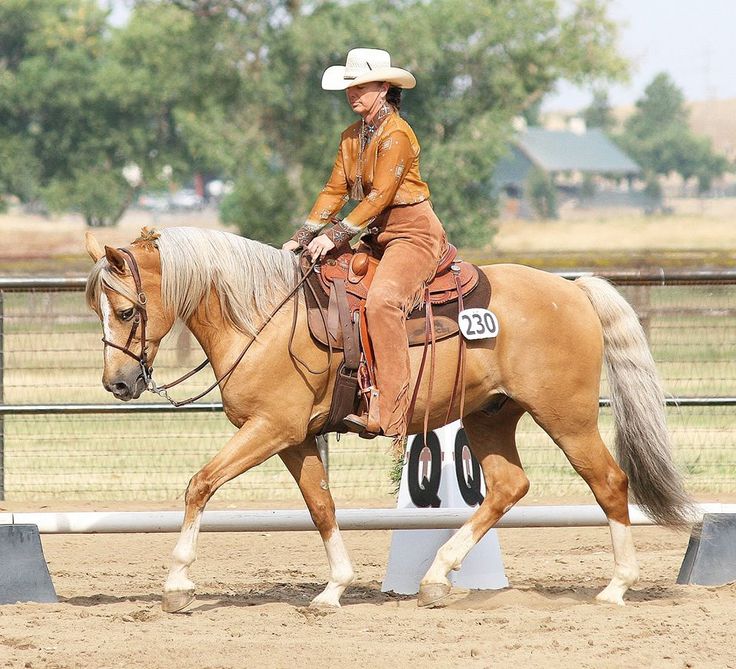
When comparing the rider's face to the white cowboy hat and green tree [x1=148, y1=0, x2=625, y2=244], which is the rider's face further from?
green tree [x1=148, y1=0, x2=625, y2=244]

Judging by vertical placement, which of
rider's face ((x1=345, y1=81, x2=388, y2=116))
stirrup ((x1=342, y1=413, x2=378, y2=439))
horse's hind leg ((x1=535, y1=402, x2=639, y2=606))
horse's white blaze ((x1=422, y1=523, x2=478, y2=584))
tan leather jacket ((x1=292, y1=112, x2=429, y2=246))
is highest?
rider's face ((x1=345, y1=81, x2=388, y2=116))

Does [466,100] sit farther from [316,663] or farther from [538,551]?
[316,663]

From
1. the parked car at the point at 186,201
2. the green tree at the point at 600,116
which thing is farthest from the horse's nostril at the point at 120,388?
the green tree at the point at 600,116

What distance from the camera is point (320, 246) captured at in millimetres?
5426

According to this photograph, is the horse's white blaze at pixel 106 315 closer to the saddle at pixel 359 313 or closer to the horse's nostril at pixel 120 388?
the horse's nostril at pixel 120 388

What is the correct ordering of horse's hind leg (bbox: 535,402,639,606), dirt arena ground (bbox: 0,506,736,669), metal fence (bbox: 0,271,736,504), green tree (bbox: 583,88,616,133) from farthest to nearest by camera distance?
green tree (bbox: 583,88,616,133)
metal fence (bbox: 0,271,736,504)
horse's hind leg (bbox: 535,402,639,606)
dirt arena ground (bbox: 0,506,736,669)

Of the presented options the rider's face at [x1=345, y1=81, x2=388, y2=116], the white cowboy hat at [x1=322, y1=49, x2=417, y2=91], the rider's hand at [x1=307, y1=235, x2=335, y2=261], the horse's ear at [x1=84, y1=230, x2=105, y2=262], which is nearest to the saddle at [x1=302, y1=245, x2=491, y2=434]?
the rider's hand at [x1=307, y1=235, x2=335, y2=261]

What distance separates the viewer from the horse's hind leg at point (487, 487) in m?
5.51

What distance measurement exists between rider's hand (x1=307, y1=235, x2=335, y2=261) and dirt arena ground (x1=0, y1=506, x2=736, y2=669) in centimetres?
154

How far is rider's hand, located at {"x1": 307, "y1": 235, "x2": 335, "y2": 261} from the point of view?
5410 mm

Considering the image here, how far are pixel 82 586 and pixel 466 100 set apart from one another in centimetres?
2771

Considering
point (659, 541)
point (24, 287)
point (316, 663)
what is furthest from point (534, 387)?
point (24, 287)

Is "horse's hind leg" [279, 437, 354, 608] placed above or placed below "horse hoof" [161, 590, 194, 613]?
above

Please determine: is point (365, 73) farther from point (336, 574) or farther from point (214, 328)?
point (336, 574)
